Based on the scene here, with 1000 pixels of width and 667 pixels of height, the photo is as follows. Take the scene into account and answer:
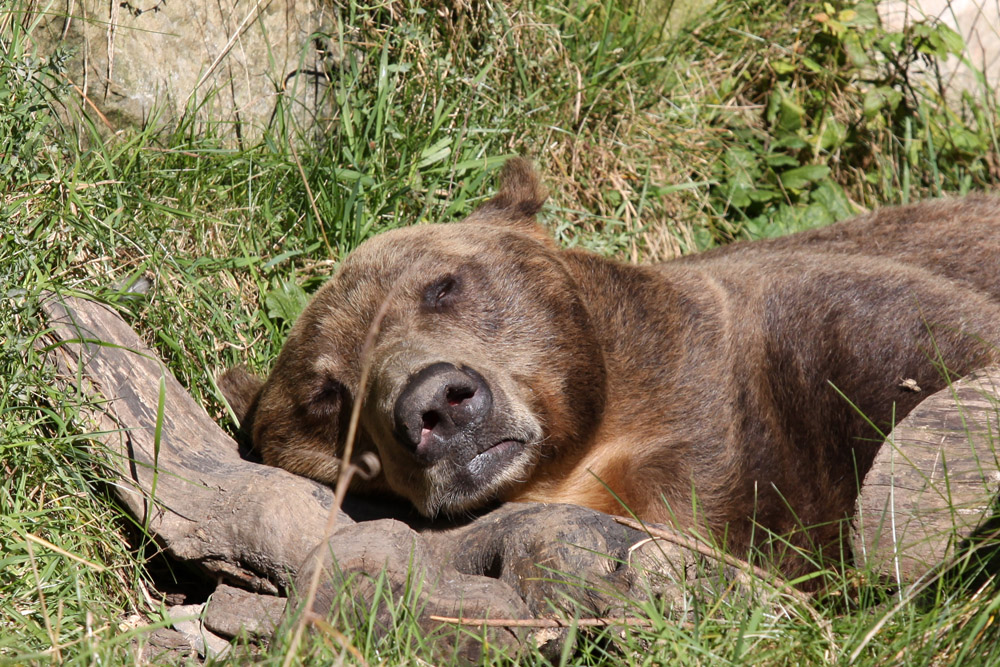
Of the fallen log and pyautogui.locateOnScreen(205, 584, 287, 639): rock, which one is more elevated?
the fallen log

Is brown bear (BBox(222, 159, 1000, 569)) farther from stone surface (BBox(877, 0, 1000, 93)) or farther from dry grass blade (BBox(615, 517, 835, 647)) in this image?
stone surface (BBox(877, 0, 1000, 93))

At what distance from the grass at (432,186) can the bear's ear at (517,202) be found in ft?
2.07

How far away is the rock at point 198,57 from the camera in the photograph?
4949 millimetres

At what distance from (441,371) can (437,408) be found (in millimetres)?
130

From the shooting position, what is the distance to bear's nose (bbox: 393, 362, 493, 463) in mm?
3424

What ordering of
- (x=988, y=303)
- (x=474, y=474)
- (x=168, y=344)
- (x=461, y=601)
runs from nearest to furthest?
(x=461, y=601) → (x=474, y=474) → (x=988, y=303) → (x=168, y=344)

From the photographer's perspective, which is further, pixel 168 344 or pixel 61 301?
pixel 168 344

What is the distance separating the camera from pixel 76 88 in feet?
15.7

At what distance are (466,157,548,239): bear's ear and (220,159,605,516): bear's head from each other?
0.19 meters

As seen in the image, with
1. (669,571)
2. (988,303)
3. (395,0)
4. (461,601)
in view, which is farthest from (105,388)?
(988,303)

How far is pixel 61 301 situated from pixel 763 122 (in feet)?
14.7

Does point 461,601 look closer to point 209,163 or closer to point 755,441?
point 755,441

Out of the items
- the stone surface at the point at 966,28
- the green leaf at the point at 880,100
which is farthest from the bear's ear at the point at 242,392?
the stone surface at the point at 966,28

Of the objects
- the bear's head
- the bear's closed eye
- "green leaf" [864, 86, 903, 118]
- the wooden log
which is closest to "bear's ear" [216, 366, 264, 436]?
the bear's head
